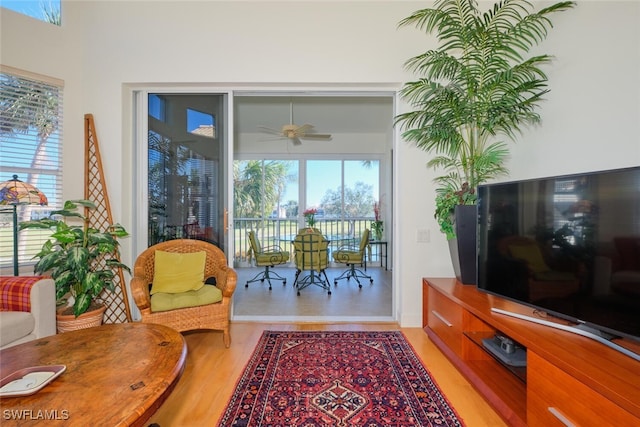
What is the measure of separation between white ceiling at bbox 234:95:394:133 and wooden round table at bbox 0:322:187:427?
3.66 meters

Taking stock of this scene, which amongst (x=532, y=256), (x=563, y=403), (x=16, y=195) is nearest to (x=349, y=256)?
(x=532, y=256)

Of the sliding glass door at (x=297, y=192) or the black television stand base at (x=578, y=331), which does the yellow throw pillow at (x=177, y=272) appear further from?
the sliding glass door at (x=297, y=192)

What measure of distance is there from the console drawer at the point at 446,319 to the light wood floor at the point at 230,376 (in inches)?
7.3

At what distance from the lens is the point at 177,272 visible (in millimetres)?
2416

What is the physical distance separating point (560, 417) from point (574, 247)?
2.46ft

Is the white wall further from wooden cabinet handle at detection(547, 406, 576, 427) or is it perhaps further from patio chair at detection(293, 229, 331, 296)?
wooden cabinet handle at detection(547, 406, 576, 427)

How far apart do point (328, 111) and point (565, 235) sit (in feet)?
13.7

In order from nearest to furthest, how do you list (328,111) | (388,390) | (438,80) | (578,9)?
(388,390) → (578,9) → (438,80) → (328,111)

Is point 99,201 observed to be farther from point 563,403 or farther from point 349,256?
point 563,403

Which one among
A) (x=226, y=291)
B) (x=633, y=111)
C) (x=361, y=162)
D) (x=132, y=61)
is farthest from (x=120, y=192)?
(x=361, y=162)

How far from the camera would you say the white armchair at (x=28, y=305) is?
1.81 metres

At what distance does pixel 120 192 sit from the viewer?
272 centimetres

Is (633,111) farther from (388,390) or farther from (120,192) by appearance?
(120,192)

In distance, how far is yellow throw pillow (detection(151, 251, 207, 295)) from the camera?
2352 millimetres
